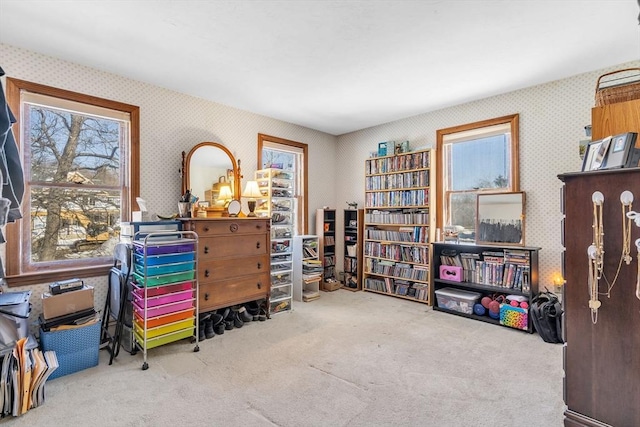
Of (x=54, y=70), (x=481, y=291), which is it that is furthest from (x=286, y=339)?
(x=54, y=70)

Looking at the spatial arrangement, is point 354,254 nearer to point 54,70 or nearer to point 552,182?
point 552,182

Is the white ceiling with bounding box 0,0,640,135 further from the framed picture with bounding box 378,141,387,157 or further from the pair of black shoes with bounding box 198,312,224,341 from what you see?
the pair of black shoes with bounding box 198,312,224,341

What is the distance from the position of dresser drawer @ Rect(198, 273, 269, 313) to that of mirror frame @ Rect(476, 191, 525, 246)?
8.89 feet

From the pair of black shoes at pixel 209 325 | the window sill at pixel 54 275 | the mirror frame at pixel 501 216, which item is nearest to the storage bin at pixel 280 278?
the pair of black shoes at pixel 209 325

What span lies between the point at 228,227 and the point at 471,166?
327 centimetres

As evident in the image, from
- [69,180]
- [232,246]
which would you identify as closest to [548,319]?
[232,246]

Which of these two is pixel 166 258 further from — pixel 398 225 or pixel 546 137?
pixel 546 137

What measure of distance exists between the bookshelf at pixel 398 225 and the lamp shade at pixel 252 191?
1.88 m

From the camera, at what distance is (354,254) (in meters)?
5.19

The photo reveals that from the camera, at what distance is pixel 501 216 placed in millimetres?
3746

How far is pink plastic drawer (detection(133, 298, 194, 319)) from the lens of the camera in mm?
2646

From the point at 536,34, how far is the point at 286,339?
348 centimetres

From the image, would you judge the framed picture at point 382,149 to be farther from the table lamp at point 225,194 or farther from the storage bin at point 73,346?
the storage bin at point 73,346

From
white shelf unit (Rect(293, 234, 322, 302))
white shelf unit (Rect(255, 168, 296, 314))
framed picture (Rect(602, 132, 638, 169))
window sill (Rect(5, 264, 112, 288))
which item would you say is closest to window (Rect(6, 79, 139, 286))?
window sill (Rect(5, 264, 112, 288))
